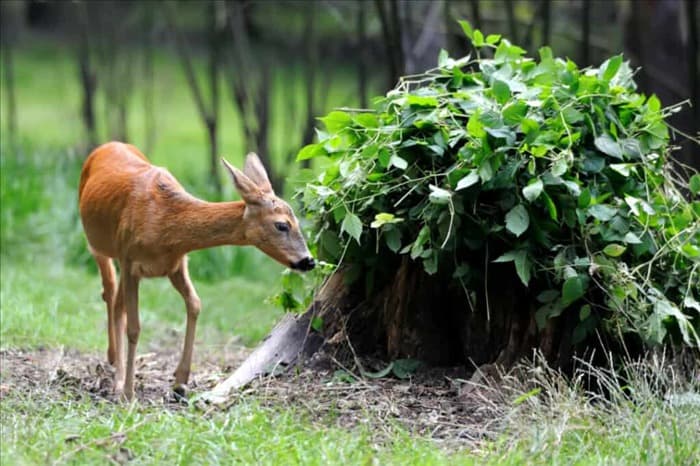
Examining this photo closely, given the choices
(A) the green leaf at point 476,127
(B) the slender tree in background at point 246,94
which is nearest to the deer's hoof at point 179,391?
(A) the green leaf at point 476,127

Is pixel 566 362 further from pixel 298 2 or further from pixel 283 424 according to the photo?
pixel 298 2

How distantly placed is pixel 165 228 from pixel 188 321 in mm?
504

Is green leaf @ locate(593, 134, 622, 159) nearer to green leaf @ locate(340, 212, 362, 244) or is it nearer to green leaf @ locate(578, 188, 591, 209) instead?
green leaf @ locate(578, 188, 591, 209)

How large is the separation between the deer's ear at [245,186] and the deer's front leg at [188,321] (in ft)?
2.31

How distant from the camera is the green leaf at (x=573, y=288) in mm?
5621

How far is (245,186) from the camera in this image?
5.68m

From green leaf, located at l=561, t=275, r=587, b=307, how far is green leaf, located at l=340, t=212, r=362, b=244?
3.29ft

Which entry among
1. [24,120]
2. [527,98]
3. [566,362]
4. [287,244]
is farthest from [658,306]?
[24,120]

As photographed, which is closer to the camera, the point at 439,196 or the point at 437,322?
the point at 439,196

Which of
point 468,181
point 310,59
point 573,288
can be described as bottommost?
point 573,288

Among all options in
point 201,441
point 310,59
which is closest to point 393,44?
point 310,59

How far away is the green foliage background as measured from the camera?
5707 millimetres

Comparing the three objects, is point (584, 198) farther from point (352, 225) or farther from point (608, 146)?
point (352, 225)

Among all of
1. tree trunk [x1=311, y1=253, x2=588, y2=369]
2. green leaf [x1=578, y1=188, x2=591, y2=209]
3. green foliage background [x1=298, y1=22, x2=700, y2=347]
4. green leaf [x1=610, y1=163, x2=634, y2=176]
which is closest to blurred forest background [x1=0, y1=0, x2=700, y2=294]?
green foliage background [x1=298, y1=22, x2=700, y2=347]
